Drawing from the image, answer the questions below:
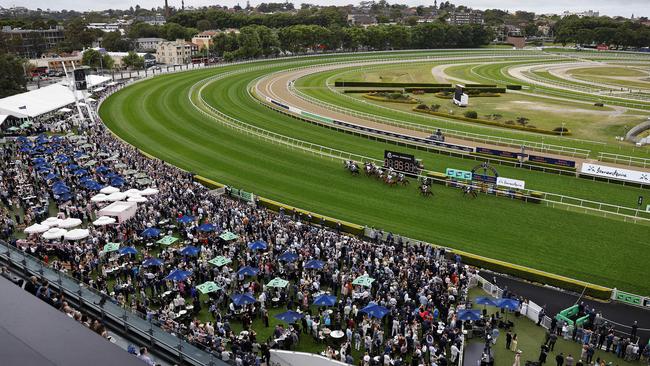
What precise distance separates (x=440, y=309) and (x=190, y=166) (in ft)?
92.8

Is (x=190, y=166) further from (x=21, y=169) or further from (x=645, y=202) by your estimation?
(x=645, y=202)

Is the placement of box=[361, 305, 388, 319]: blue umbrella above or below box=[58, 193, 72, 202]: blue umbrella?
below

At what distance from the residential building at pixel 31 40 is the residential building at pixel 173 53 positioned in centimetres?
3346

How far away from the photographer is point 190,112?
64.2m

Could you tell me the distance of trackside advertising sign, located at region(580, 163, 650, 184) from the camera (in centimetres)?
3622

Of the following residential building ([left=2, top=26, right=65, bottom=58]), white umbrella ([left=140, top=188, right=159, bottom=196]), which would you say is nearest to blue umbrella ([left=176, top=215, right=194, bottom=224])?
white umbrella ([left=140, top=188, right=159, bottom=196])

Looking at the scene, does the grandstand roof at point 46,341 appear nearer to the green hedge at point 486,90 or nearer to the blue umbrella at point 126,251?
the blue umbrella at point 126,251

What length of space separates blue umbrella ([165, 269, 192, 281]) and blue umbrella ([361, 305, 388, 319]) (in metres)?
7.49

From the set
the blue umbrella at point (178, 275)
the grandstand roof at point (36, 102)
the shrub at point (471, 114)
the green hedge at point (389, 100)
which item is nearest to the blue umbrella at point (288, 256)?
the blue umbrella at point (178, 275)

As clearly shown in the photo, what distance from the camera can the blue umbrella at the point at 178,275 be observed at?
21438 millimetres

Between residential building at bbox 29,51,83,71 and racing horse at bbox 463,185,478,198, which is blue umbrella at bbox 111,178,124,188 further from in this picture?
residential building at bbox 29,51,83,71

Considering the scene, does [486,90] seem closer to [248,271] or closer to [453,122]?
[453,122]

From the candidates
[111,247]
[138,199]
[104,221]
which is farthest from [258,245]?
[138,199]

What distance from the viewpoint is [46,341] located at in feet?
25.0
